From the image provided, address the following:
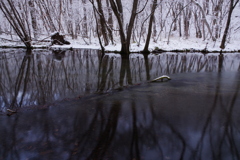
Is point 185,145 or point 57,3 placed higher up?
point 57,3

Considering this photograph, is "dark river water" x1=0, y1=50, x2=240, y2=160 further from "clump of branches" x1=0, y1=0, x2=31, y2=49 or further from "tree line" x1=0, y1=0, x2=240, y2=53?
"clump of branches" x1=0, y1=0, x2=31, y2=49

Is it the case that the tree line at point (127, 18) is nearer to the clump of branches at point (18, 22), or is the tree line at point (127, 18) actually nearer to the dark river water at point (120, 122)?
the clump of branches at point (18, 22)

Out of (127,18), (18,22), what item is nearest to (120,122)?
(18,22)

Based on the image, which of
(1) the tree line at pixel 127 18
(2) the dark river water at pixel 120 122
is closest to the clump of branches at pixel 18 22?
(1) the tree line at pixel 127 18

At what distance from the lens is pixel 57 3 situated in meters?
35.9

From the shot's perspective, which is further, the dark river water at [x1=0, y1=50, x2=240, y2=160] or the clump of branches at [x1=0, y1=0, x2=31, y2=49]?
the clump of branches at [x1=0, y1=0, x2=31, y2=49]

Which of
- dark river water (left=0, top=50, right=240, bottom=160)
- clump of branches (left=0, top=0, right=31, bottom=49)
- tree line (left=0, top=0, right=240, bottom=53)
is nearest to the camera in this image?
dark river water (left=0, top=50, right=240, bottom=160)

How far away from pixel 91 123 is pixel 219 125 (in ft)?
8.50

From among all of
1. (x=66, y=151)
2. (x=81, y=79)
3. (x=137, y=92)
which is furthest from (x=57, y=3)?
(x=66, y=151)

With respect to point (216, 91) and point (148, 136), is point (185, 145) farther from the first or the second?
point (216, 91)

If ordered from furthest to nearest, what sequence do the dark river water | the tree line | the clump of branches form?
the clump of branches → the tree line → the dark river water

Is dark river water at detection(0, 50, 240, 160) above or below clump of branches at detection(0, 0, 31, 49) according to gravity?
below

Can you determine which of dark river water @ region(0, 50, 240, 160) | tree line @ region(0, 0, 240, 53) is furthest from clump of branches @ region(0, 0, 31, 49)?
dark river water @ region(0, 50, 240, 160)

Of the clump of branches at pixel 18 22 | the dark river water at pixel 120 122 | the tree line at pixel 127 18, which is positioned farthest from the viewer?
the clump of branches at pixel 18 22
